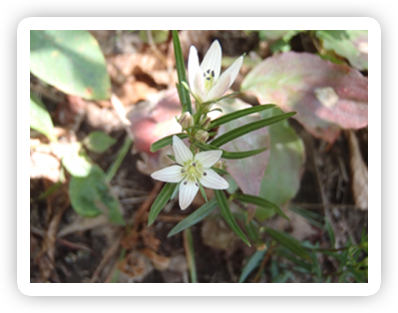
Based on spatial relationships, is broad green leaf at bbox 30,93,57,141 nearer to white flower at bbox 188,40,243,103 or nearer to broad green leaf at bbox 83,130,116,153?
broad green leaf at bbox 83,130,116,153

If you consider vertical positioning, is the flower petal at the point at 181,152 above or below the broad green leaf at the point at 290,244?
above

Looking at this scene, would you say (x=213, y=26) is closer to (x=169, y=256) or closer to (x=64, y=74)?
(x=64, y=74)

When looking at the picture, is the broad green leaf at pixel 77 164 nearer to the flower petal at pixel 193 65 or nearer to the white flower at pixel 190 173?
the white flower at pixel 190 173

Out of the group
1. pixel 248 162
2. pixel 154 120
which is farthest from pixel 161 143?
pixel 154 120

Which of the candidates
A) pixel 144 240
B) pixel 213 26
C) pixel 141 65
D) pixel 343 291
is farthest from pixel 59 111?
pixel 343 291

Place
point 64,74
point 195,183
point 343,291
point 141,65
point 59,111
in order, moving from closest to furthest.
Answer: point 195,183, point 343,291, point 64,74, point 59,111, point 141,65

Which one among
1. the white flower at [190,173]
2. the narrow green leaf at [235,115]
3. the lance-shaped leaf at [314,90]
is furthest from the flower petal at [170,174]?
the lance-shaped leaf at [314,90]
